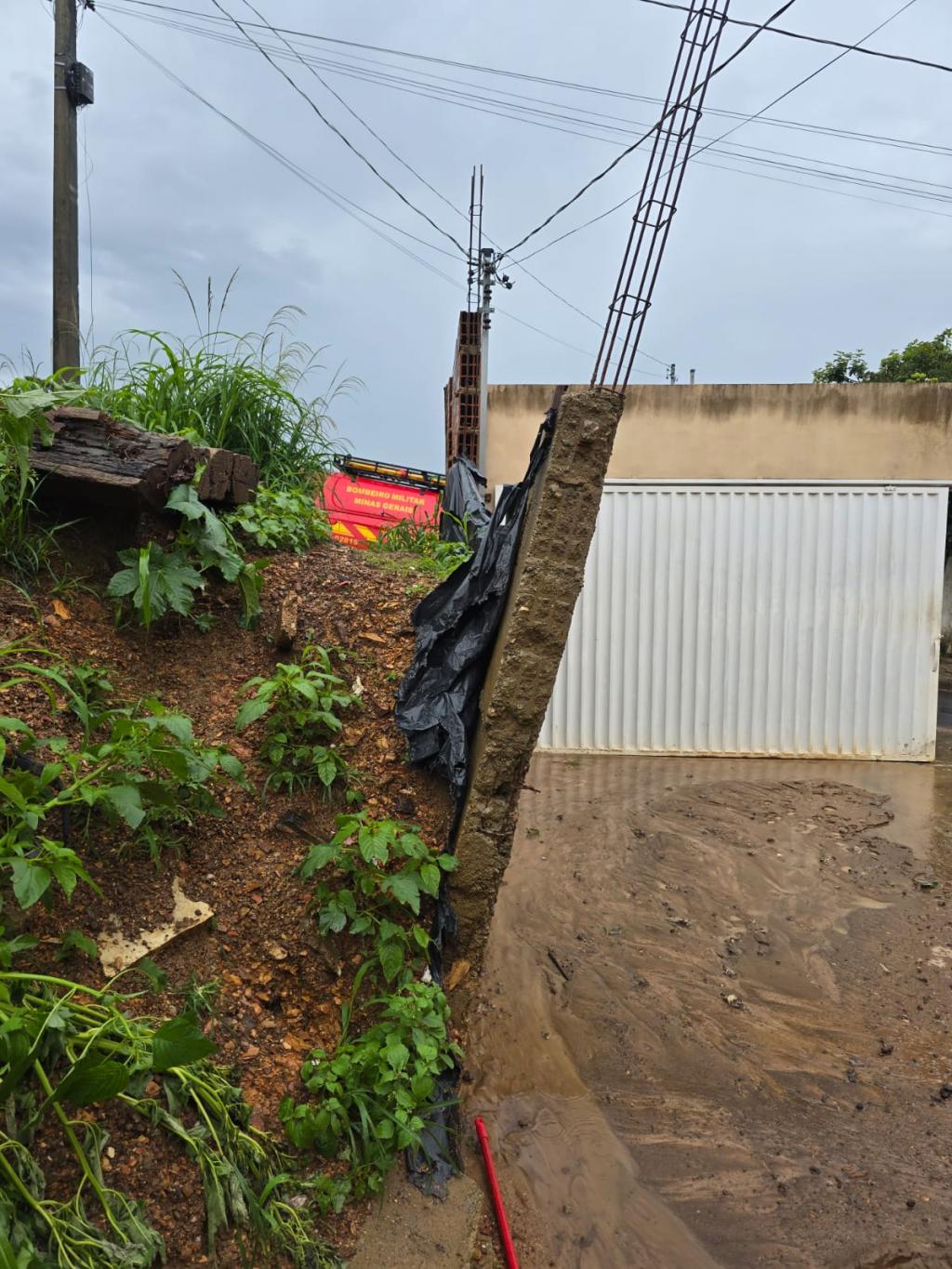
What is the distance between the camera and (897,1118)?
2906 mm

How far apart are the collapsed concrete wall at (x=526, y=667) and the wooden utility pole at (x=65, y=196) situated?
15.4ft

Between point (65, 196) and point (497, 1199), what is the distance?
6.86 meters

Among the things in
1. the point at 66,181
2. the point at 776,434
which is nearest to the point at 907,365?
the point at 776,434

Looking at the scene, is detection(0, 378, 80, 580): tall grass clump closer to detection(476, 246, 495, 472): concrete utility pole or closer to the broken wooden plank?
the broken wooden plank

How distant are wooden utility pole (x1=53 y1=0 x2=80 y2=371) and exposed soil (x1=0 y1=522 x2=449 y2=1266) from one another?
3704 millimetres

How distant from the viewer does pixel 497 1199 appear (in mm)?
2326

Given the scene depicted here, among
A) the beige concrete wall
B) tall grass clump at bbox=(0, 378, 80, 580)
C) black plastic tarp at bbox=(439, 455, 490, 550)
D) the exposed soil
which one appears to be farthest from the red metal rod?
the beige concrete wall

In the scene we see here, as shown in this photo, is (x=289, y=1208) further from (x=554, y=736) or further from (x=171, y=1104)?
(x=554, y=736)

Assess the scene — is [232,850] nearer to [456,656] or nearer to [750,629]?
[456,656]

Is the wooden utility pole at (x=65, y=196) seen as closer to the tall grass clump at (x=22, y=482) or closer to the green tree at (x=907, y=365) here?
the tall grass clump at (x=22, y=482)

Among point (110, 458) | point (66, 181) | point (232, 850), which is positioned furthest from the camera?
point (66, 181)

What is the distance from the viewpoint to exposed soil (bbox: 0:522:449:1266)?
204 cm

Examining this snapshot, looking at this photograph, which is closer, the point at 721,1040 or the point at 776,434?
the point at 721,1040

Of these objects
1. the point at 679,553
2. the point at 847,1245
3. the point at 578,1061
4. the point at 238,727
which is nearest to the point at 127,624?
the point at 238,727
